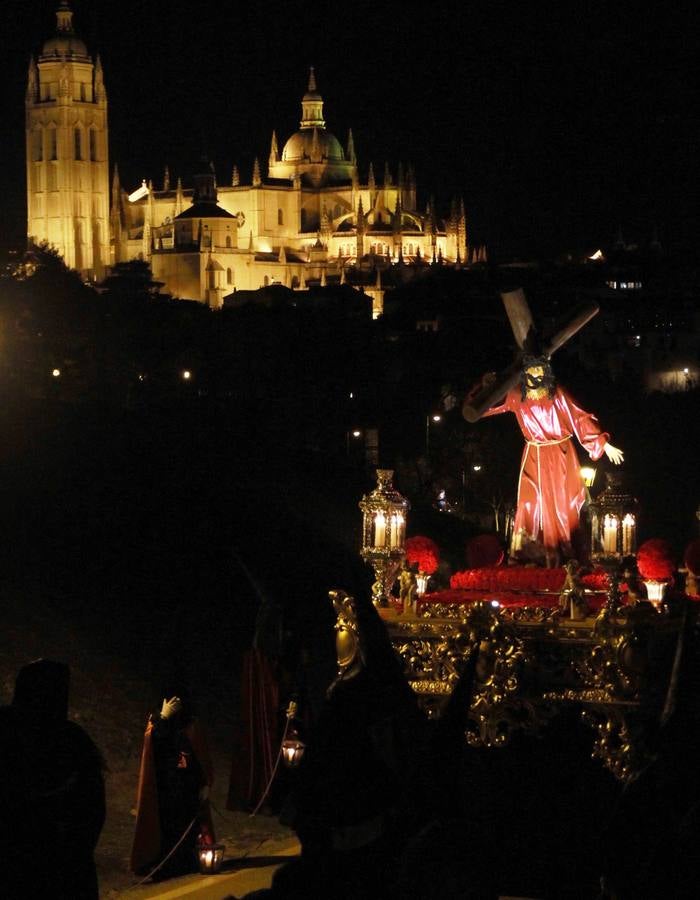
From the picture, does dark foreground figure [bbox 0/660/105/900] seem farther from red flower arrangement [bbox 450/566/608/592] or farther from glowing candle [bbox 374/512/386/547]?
glowing candle [bbox 374/512/386/547]

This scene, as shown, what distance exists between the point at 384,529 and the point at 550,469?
1.14 metres

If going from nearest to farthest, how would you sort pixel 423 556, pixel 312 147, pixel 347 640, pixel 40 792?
pixel 40 792 < pixel 347 640 < pixel 423 556 < pixel 312 147

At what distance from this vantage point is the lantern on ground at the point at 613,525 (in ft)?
41.7

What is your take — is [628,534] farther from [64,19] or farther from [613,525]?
[64,19]

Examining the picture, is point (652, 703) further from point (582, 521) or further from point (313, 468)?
point (313, 468)

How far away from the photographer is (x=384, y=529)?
13133mm

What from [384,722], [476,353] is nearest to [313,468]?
[476,353]

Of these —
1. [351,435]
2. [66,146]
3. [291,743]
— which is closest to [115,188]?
[66,146]

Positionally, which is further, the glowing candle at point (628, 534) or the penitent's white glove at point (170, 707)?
the glowing candle at point (628, 534)

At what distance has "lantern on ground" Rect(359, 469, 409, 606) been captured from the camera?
13.0m

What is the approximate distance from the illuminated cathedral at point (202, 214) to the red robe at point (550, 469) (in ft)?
352

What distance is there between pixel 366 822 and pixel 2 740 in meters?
1.89

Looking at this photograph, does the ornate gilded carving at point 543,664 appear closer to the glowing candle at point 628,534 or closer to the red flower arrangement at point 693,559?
the red flower arrangement at point 693,559

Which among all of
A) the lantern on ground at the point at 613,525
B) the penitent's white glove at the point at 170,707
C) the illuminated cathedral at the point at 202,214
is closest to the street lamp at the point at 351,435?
the lantern on ground at the point at 613,525
